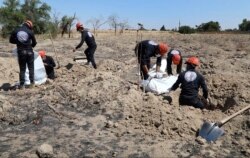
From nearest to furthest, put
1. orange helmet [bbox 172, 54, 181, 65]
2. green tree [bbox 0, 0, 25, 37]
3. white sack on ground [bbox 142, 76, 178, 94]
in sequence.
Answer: white sack on ground [bbox 142, 76, 178, 94], orange helmet [bbox 172, 54, 181, 65], green tree [bbox 0, 0, 25, 37]

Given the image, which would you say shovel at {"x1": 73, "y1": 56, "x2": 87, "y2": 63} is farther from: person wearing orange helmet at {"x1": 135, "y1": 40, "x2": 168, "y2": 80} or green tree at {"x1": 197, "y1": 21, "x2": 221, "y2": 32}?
green tree at {"x1": 197, "y1": 21, "x2": 221, "y2": 32}

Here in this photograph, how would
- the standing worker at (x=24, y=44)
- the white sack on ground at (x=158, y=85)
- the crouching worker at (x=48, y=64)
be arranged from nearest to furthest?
the white sack on ground at (x=158, y=85)
the standing worker at (x=24, y=44)
the crouching worker at (x=48, y=64)

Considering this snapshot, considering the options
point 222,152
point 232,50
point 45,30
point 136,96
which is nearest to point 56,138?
point 136,96

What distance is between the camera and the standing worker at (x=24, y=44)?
8.75 metres

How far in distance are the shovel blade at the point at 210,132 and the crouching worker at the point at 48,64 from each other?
484cm

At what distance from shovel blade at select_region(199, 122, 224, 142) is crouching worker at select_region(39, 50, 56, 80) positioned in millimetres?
4841

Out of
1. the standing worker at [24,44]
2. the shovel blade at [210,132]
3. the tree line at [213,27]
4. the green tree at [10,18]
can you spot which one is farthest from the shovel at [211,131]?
the tree line at [213,27]

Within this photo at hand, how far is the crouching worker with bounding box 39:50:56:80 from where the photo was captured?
32.3 ft

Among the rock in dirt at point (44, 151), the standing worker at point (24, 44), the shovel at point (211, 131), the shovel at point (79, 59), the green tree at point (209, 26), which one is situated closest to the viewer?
the rock in dirt at point (44, 151)

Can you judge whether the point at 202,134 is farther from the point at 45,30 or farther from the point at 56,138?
the point at 45,30

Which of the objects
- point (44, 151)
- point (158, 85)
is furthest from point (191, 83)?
point (44, 151)

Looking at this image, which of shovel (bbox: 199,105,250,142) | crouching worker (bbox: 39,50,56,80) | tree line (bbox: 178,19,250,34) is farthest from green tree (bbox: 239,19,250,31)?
shovel (bbox: 199,105,250,142)

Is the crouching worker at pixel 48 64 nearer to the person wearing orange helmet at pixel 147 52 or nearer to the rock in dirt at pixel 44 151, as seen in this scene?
the person wearing orange helmet at pixel 147 52

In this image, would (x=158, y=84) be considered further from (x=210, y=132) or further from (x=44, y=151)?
(x=44, y=151)
